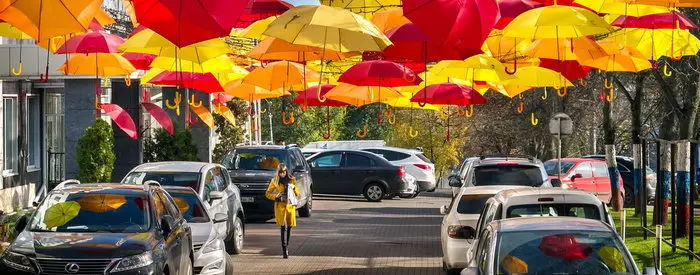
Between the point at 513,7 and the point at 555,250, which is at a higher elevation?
the point at 513,7

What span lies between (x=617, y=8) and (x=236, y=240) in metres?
8.66

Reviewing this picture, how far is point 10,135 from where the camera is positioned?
112 feet

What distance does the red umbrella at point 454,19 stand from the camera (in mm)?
14656

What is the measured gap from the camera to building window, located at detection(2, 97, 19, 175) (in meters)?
33.5

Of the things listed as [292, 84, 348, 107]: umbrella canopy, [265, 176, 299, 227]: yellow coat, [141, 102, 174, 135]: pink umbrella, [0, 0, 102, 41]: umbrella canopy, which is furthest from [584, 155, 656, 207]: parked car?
[0, 0, 102, 41]: umbrella canopy

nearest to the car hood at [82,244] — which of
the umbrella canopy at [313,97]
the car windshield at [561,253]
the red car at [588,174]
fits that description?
the car windshield at [561,253]

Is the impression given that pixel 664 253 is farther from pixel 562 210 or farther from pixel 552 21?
pixel 562 210

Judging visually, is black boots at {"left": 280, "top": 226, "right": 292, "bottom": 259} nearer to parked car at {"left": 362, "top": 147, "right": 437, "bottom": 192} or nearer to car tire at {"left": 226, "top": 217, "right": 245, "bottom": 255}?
car tire at {"left": 226, "top": 217, "right": 245, "bottom": 255}

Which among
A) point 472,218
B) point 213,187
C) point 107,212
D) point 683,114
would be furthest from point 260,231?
point 107,212

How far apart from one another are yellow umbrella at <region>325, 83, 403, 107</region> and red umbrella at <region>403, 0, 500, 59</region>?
47.0 feet

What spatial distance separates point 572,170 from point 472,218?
20584mm

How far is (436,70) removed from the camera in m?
23.8

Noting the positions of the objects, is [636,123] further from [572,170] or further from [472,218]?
[472,218]

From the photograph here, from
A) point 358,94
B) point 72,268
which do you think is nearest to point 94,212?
point 72,268
